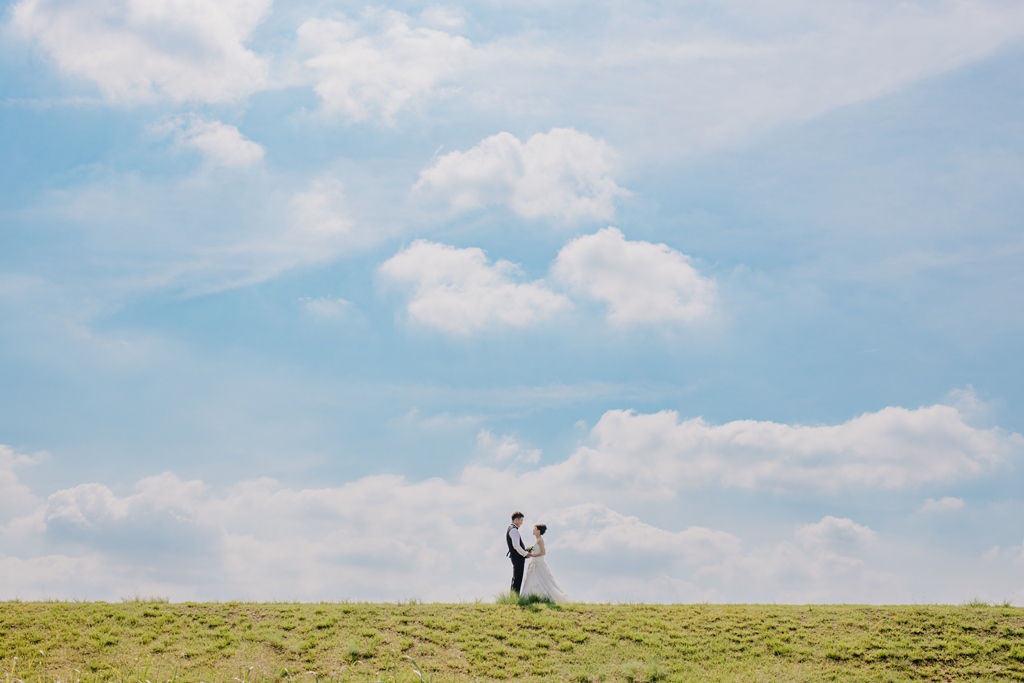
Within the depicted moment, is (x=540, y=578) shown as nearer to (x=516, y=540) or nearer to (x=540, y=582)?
(x=540, y=582)

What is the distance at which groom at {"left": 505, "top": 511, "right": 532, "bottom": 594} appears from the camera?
29.1m

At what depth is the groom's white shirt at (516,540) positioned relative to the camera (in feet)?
95.5

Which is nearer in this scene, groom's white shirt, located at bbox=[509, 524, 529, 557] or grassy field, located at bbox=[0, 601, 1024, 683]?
grassy field, located at bbox=[0, 601, 1024, 683]

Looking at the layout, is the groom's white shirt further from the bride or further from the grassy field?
the grassy field

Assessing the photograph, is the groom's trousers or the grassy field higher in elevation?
the groom's trousers

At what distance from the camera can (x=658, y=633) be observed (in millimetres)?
26078

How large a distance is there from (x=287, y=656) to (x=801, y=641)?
15.7 m

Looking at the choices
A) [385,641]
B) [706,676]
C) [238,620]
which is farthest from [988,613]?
[238,620]

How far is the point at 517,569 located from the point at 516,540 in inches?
41.9

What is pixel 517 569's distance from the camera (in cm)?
2925

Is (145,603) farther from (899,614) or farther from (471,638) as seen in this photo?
(899,614)

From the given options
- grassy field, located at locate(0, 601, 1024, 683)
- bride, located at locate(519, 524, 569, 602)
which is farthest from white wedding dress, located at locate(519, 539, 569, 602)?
grassy field, located at locate(0, 601, 1024, 683)

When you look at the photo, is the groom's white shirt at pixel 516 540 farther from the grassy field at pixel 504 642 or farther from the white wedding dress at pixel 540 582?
the grassy field at pixel 504 642

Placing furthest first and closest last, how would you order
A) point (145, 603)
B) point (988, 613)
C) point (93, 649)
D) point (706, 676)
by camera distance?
point (145, 603) → point (988, 613) → point (93, 649) → point (706, 676)
